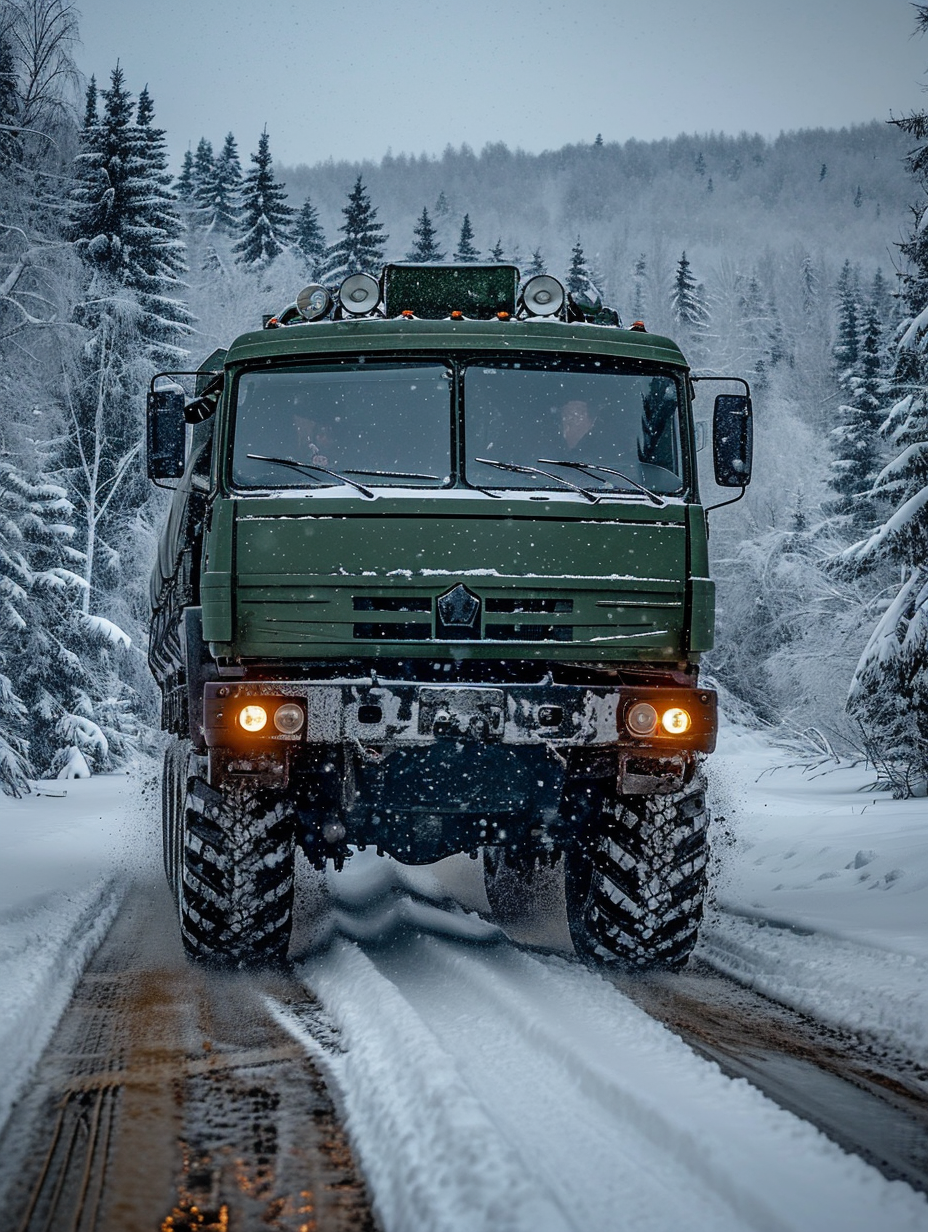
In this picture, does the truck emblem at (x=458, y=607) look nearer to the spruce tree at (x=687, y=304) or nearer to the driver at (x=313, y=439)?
the driver at (x=313, y=439)

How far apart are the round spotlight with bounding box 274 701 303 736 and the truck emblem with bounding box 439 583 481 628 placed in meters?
0.81

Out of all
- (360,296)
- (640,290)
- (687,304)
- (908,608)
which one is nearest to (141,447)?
(908,608)

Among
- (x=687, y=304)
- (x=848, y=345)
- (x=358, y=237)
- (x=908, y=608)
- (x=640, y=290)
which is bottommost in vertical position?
(x=908, y=608)

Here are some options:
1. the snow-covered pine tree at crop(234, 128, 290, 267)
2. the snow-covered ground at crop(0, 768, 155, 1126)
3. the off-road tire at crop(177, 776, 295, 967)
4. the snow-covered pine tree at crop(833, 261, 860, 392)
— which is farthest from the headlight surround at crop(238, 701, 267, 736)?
the snow-covered pine tree at crop(234, 128, 290, 267)

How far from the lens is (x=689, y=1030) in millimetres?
4844

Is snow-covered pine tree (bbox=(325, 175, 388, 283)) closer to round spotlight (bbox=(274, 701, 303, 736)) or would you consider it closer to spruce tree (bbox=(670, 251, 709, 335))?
spruce tree (bbox=(670, 251, 709, 335))

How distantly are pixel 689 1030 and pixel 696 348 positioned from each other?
203 feet

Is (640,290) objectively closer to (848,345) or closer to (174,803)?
(848,345)

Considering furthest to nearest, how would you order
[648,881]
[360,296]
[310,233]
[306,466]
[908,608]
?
[310,233] < [908,608] < [360,296] < [306,466] < [648,881]

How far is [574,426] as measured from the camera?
6.28m

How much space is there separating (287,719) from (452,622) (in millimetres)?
884

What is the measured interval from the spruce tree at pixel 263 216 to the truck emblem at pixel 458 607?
4788cm

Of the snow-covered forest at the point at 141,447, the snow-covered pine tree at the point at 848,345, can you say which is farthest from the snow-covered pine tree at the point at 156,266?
the snow-covered pine tree at the point at 848,345

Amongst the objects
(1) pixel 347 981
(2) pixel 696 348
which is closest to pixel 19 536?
(1) pixel 347 981
